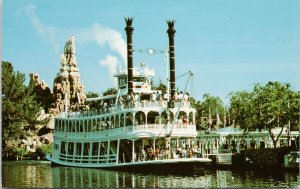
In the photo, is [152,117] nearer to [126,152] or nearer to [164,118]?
[164,118]

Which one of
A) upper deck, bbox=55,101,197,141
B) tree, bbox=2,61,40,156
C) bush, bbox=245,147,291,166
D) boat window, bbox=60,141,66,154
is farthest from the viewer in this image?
tree, bbox=2,61,40,156

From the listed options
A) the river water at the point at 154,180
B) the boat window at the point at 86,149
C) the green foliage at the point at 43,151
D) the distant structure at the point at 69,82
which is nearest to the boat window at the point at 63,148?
the boat window at the point at 86,149

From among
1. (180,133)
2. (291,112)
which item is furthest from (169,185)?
(291,112)

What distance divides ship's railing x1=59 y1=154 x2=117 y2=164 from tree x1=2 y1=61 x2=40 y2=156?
7.24m

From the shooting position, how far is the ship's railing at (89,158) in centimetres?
2976

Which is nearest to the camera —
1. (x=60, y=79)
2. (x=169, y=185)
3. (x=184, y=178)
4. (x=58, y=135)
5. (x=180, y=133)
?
(x=169, y=185)

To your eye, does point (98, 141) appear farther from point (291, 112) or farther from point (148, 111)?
point (291, 112)

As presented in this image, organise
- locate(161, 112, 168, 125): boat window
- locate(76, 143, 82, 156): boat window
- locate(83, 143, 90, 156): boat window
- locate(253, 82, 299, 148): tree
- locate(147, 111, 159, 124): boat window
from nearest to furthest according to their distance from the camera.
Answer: locate(161, 112, 168, 125): boat window, locate(147, 111, 159, 124): boat window, locate(253, 82, 299, 148): tree, locate(83, 143, 90, 156): boat window, locate(76, 143, 82, 156): boat window

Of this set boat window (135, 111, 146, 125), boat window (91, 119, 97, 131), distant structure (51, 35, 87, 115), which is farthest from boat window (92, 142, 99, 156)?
distant structure (51, 35, 87, 115)

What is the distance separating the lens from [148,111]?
91.2ft

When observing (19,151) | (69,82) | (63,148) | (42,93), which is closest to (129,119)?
(63,148)

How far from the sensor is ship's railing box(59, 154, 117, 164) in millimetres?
29759

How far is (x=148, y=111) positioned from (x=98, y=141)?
15.1 feet

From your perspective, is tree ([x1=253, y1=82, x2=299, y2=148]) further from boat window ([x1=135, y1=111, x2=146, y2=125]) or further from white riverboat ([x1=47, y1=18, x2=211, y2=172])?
boat window ([x1=135, y1=111, x2=146, y2=125])
